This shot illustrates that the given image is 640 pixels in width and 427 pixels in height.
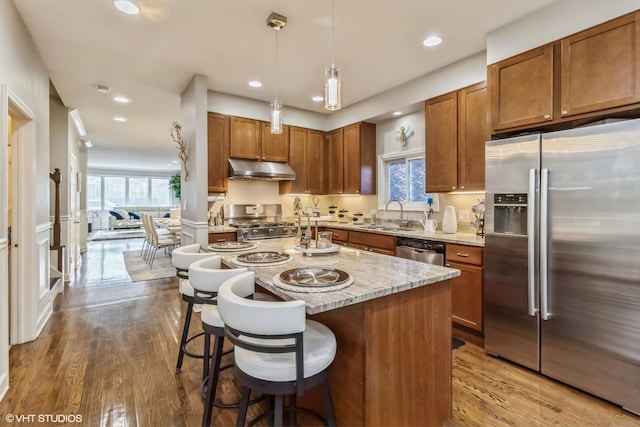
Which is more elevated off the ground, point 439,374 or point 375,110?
point 375,110

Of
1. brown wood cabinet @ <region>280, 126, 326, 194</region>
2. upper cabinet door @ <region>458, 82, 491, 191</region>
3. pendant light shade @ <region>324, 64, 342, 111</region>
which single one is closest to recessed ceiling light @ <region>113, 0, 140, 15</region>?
pendant light shade @ <region>324, 64, 342, 111</region>

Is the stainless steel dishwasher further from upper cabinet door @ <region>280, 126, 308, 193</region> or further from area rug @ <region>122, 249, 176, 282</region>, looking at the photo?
area rug @ <region>122, 249, 176, 282</region>

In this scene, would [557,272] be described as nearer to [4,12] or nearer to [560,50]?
[560,50]

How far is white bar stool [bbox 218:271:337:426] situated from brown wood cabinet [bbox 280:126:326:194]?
3645 millimetres

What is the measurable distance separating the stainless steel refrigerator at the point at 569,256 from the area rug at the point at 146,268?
5.05m

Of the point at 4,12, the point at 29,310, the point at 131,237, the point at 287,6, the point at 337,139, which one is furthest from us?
the point at 131,237

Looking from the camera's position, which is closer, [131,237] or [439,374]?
[439,374]

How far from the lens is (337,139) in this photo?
5086 millimetres

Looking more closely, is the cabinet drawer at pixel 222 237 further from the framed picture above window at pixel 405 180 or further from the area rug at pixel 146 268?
the framed picture above window at pixel 405 180

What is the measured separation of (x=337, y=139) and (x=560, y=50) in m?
3.17

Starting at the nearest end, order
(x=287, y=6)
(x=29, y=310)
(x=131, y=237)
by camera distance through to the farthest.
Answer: (x=287, y=6) < (x=29, y=310) < (x=131, y=237)

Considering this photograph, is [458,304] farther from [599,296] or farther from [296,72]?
[296,72]

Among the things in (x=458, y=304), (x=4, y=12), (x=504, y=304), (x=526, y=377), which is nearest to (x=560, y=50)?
(x=504, y=304)

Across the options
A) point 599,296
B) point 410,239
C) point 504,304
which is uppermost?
point 410,239
